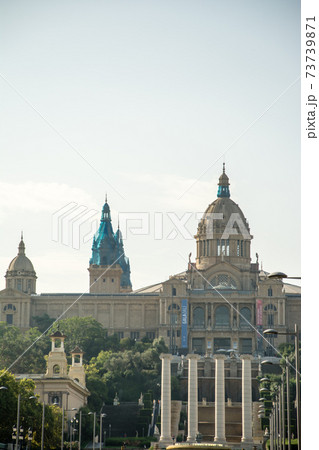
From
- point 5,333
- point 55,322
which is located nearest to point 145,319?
point 55,322

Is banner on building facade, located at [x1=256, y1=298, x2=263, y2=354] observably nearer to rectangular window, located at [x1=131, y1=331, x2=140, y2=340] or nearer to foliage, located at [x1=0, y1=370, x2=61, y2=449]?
rectangular window, located at [x1=131, y1=331, x2=140, y2=340]

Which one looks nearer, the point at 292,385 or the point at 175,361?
the point at 292,385

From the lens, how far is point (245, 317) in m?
173

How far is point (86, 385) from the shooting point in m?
123

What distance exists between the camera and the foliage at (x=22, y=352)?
136 metres

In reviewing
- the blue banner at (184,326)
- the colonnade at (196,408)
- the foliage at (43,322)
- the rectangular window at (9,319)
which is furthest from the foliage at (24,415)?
the rectangular window at (9,319)

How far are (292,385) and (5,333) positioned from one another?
49114 millimetres

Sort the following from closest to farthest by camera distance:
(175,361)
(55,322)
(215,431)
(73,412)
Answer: (73,412)
(215,431)
(175,361)
(55,322)

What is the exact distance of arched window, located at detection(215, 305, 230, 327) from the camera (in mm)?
173750

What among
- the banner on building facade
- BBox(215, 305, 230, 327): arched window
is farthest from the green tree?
BBox(215, 305, 230, 327): arched window

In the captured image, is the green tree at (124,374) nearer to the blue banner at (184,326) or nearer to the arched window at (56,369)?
the arched window at (56,369)

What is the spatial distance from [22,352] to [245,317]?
1703 inches

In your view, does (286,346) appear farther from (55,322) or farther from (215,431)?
(215,431)

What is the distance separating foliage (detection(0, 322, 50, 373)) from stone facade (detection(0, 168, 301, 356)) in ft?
73.4
